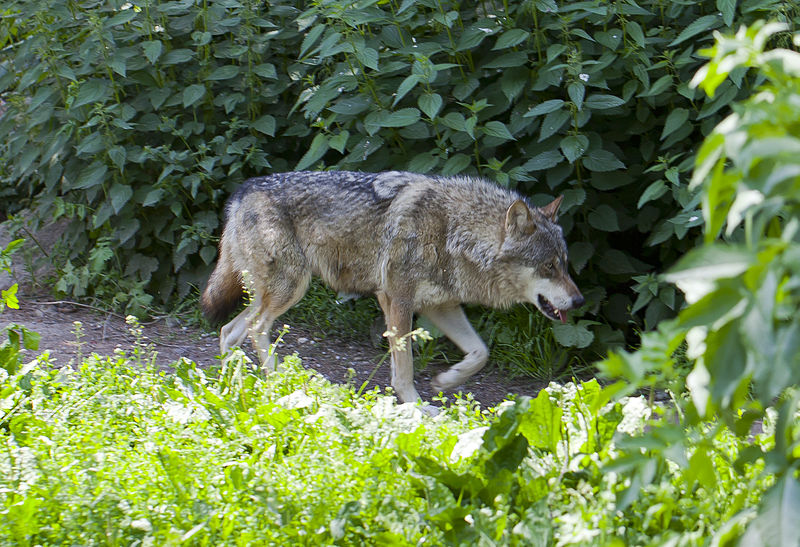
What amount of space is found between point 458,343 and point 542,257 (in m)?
0.77

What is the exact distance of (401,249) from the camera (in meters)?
5.68

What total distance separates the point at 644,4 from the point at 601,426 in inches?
147

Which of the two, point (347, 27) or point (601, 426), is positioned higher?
point (347, 27)

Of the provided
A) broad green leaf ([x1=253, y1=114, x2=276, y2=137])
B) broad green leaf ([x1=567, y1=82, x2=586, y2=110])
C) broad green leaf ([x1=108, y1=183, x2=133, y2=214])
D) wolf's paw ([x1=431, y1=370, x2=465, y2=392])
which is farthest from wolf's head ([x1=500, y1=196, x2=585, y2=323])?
broad green leaf ([x1=108, y1=183, x2=133, y2=214])

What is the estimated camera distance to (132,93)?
7180 millimetres

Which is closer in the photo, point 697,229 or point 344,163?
point 697,229

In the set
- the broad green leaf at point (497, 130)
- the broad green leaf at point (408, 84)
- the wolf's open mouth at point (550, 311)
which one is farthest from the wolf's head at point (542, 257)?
the broad green leaf at point (408, 84)

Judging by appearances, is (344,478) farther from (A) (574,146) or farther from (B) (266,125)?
(B) (266,125)

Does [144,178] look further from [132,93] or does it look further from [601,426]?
[601,426]

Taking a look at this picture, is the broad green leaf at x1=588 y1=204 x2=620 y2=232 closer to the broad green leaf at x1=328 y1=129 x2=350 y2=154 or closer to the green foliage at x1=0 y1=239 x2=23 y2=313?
the broad green leaf at x1=328 y1=129 x2=350 y2=154

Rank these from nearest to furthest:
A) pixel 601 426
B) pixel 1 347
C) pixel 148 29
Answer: pixel 601 426 → pixel 1 347 → pixel 148 29

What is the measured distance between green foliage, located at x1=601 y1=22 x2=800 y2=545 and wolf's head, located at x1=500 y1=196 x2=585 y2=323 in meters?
3.58

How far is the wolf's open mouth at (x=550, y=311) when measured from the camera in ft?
18.7

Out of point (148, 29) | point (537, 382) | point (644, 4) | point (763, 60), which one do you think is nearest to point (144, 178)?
point (148, 29)
